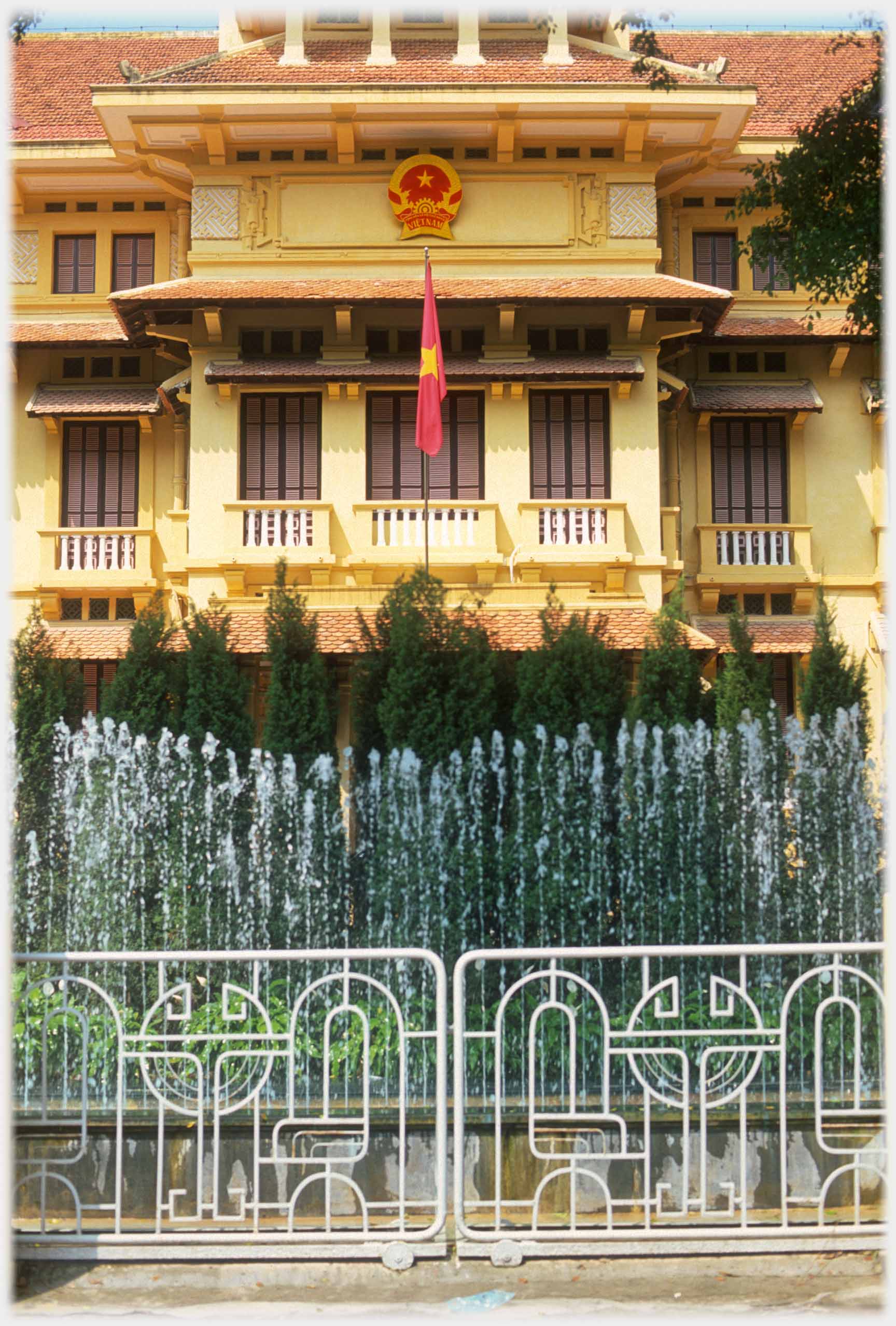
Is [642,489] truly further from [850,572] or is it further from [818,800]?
[818,800]

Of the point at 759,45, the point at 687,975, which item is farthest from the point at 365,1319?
the point at 759,45

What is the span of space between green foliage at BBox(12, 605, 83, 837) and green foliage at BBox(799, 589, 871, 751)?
285 inches

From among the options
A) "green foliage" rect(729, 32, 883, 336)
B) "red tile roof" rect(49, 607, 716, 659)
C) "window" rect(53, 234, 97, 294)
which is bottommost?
"red tile roof" rect(49, 607, 716, 659)

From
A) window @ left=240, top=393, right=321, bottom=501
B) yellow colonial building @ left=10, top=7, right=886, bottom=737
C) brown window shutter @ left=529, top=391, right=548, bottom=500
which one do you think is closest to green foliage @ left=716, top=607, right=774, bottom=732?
yellow colonial building @ left=10, top=7, right=886, bottom=737

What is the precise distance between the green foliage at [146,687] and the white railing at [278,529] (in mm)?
3120

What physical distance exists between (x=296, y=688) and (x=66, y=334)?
7.29 metres

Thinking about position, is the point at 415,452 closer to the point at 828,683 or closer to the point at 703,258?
the point at 703,258

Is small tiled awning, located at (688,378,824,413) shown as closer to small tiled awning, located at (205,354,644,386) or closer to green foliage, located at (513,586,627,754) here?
small tiled awning, located at (205,354,644,386)

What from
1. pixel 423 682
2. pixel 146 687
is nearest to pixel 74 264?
pixel 146 687

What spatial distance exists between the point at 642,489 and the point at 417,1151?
10641 millimetres

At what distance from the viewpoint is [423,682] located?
13617 mm

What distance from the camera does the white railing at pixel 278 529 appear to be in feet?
57.6

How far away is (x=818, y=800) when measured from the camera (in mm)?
13227

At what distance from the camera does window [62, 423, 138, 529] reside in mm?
19484
